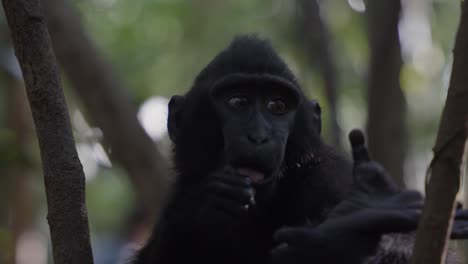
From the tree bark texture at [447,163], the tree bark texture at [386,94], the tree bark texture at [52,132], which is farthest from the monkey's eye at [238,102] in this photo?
the tree bark texture at [386,94]

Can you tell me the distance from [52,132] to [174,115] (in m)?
1.49

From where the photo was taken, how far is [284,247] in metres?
3.69

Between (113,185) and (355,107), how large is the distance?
21.6ft

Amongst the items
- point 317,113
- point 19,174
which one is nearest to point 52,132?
point 317,113

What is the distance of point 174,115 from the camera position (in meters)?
5.29

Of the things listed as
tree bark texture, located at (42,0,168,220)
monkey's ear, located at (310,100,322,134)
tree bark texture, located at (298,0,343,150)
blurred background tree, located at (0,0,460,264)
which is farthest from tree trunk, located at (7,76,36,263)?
monkey's ear, located at (310,100,322,134)

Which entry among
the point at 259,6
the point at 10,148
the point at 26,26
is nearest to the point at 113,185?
the point at 259,6

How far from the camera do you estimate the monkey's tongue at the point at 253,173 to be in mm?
4383

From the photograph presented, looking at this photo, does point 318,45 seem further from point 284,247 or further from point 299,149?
point 284,247

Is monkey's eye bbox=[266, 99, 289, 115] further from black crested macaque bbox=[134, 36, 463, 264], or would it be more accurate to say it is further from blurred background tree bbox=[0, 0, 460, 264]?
blurred background tree bbox=[0, 0, 460, 264]

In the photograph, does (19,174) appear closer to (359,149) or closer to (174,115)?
(174,115)

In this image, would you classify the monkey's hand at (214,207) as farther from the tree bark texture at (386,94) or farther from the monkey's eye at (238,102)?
the tree bark texture at (386,94)

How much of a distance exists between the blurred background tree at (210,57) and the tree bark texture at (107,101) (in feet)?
0.18

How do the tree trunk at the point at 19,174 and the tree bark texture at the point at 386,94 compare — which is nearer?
the tree bark texture at the point at 386,94
